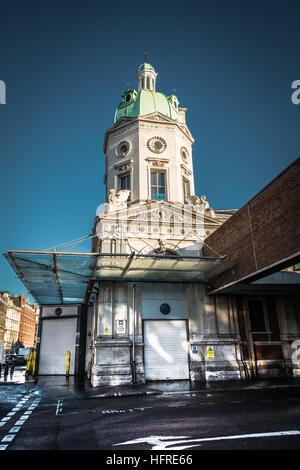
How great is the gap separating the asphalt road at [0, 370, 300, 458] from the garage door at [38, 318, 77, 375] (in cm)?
1014

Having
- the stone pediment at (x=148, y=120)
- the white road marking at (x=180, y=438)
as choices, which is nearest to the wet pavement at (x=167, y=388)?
the white road marking at (x=180, y=438)

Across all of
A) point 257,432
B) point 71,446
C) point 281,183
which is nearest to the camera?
point 71,446

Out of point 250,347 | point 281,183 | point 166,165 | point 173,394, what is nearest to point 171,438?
point 173,394

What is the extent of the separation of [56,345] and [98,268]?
33.5 feet

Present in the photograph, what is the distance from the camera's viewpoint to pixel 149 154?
83.6 feet

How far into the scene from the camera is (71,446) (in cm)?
623

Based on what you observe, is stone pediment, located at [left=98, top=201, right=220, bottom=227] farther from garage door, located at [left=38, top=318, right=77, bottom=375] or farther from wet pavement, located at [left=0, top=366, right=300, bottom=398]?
wet pavement, located at [left=0, top=366, right=300, bottom=398]

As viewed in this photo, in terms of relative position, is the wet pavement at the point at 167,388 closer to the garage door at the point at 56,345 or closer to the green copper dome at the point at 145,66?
the garage door at the point at 56,345

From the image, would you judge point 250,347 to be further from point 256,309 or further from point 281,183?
point 281,183

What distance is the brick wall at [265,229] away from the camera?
11.9m

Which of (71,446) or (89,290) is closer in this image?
(71,446)

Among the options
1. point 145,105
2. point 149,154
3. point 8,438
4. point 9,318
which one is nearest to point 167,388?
point 8,438

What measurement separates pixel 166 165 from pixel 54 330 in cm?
1493

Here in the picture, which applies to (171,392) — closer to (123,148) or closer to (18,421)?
(18,421)
